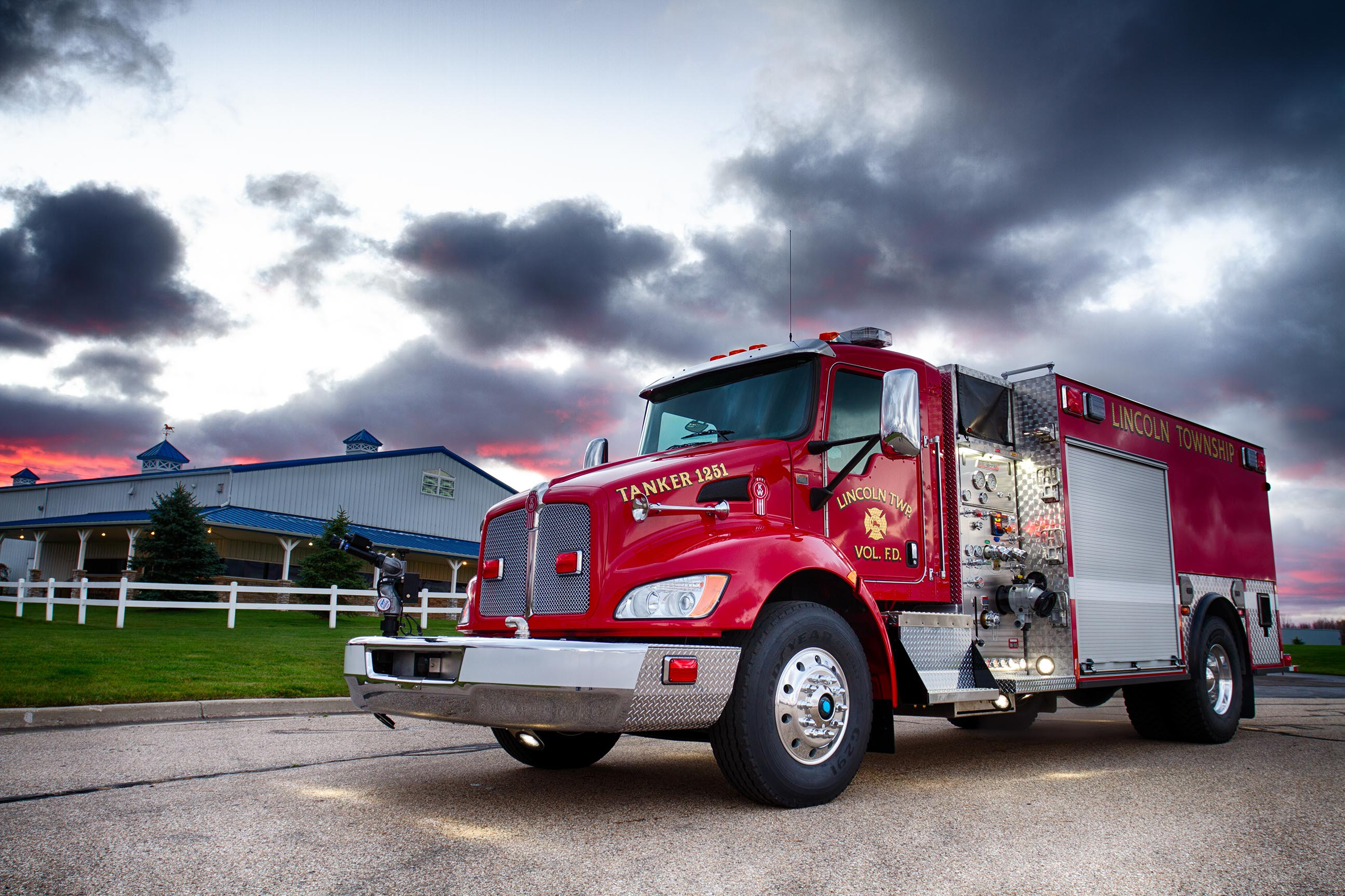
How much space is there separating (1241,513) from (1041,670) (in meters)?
4.30

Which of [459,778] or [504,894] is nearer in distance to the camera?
[504,894]

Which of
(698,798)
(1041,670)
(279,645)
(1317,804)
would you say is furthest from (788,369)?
(279,645)

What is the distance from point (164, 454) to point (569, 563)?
43754 millimetres

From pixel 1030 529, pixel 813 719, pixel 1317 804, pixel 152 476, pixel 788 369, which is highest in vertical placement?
pixel 152 476

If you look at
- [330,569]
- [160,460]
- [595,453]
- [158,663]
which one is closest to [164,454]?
[160,460]

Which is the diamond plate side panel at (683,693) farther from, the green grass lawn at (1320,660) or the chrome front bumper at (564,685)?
the green grass lawn at (1320,660)

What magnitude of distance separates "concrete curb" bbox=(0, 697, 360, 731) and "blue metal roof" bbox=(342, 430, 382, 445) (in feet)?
112

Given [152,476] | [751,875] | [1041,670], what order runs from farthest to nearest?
[152,476] < [1041,670] < [751,875]

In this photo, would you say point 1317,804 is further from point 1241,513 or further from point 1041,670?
point 1241,513

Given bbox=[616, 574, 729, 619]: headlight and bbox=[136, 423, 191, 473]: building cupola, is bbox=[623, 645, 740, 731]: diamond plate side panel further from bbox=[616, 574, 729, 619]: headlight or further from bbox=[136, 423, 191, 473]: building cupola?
bbox=[136, 423, 191, 473]: building cupola

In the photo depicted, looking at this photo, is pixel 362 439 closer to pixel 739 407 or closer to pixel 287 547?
pixel 287 547

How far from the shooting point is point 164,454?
41781 millimetres

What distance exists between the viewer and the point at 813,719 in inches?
181

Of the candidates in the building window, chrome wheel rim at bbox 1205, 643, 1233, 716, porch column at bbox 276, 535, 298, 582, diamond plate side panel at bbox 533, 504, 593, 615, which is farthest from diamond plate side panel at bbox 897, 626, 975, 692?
the building window
